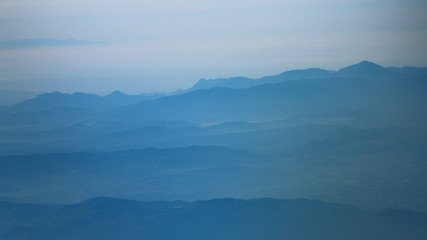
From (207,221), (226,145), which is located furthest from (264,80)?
(207,221)

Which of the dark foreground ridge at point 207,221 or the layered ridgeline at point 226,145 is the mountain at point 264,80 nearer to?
the layered ridgeline at point 226,145

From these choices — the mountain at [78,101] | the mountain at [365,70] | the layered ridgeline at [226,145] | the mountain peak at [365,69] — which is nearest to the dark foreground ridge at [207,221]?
the layered ridgeline at [226,145]

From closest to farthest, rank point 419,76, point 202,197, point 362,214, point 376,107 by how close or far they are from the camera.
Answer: point 362,214, point 202,197, point 419,76, point 376,107

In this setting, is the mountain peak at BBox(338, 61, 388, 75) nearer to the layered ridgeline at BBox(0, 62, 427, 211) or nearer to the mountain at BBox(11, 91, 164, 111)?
the layered ridgeline at BBox(0, 62, 427, 211)

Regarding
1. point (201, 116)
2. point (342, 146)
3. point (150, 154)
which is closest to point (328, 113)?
point (342, 146)

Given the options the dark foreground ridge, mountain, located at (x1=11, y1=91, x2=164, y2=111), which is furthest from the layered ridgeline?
the dark foreground ridge

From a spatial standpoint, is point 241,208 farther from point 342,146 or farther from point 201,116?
point 201,116

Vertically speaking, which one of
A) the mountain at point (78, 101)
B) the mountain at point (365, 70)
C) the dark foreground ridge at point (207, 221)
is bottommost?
the dark foreground ridge at point (207, 221)

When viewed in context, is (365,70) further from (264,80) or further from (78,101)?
(78,101)
